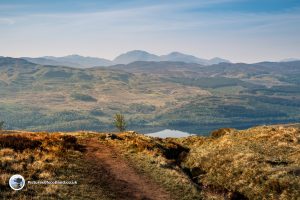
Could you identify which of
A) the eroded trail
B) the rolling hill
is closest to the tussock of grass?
the rolling hill

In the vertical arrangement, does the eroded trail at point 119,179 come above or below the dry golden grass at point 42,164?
Answer: below

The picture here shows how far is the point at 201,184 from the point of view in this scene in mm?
34312

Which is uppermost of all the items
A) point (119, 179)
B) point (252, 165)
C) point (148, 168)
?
point (119, 179)

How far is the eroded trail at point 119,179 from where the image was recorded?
26.8 m

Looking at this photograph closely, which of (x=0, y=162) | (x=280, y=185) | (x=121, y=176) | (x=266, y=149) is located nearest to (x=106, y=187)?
(x=121, y=176)

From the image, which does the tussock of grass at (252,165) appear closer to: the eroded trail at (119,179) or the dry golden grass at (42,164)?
the eroded trail at (119,179)

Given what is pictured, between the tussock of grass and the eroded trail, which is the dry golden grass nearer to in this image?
the eroded trail

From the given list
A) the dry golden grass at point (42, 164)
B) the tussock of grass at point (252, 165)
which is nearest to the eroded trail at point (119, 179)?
the dry golden grass at point (42, 164)

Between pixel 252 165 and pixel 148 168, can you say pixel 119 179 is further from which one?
pixel 252 165

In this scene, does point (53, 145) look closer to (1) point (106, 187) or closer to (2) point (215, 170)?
(1) point (106, 187)

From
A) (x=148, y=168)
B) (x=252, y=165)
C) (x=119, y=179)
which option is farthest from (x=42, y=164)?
(x=252, y=165)

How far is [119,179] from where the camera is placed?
29.5m

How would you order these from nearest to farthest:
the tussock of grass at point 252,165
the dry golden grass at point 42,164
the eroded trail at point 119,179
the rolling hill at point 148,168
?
the dry golden grass at point 42,164, the eroded trail at point 119,179, the rolling hill at point 148,168, the tussock of grass at point 252,165

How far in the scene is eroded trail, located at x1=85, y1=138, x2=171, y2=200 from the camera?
26758 mm
